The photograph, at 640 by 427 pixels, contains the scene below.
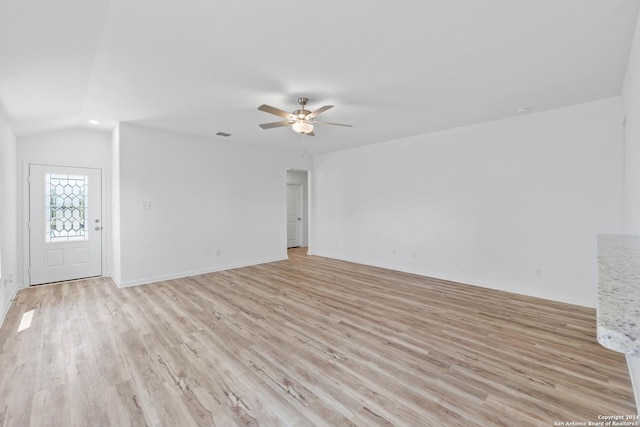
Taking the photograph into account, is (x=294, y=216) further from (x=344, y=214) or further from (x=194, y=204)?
(x=194, y=204)

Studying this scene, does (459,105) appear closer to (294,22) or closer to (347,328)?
(294,22)

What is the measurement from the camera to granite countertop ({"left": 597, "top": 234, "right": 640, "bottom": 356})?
408 mm

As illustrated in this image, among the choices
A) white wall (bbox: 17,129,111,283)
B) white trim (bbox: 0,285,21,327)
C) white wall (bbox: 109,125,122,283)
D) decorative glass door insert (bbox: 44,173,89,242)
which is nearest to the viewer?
white trim (bbox: 0,285,21,327)

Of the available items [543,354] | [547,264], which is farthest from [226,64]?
[547,264]

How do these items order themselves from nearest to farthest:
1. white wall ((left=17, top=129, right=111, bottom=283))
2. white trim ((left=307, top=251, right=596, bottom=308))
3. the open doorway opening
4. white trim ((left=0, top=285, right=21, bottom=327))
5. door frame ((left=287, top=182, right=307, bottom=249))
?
white trim ((left=0, top=285, right=21, bottom=327)), white trim ((left=307, top=251, right=596, bottom=308)), white wall ((left=17, top=129, right=111, bottom=283)), the open doorway opening, door frame ((left=287, top=182, right=307, bottom=249))

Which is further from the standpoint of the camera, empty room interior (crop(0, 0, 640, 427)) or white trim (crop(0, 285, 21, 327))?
white trim (crop(0, 285, 21, 327))

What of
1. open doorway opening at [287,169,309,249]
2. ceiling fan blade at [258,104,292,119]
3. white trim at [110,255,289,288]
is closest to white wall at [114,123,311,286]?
white trim at [110,255,289,288]

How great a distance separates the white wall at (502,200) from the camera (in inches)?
142

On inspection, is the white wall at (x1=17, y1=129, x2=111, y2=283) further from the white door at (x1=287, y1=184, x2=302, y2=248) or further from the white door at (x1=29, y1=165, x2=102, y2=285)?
the white door at (x1=287, y1=184, x2=302, y2=248)

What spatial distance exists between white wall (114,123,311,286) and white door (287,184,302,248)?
81.5 inches

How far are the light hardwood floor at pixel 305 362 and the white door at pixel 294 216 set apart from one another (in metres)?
4.81

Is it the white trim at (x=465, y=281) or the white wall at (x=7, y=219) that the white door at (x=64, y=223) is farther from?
the white trim at (x=465, y=281)

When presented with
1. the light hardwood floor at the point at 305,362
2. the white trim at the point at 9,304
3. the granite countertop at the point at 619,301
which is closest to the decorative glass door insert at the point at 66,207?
the white trim at the point at 9,304

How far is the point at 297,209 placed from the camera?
8.97 meters
